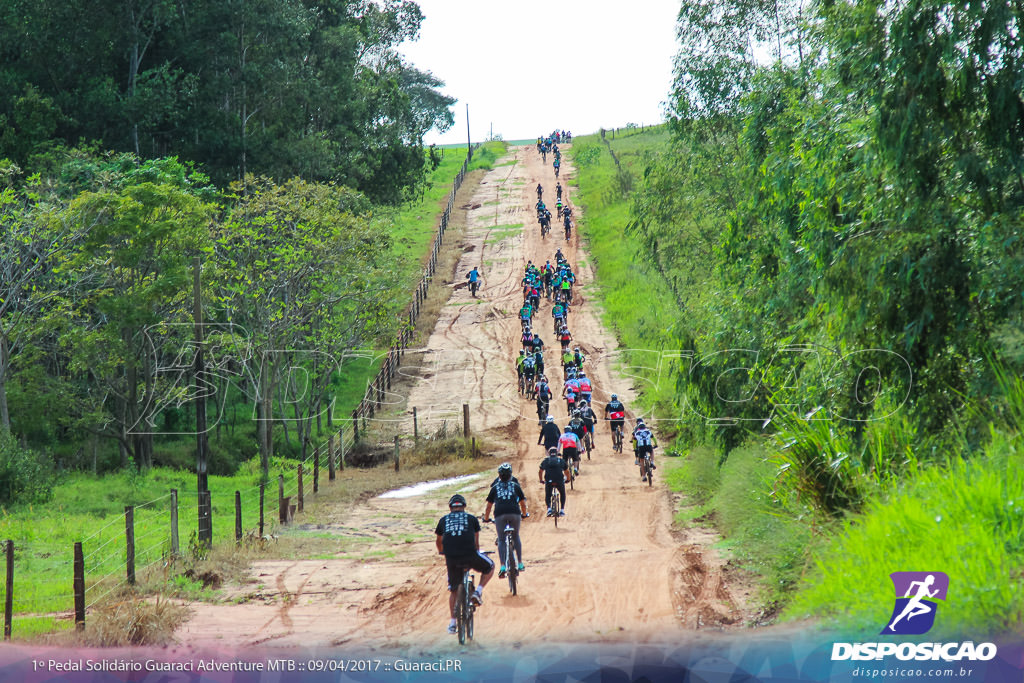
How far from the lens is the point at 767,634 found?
30.0 feet

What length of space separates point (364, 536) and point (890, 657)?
1266 centimetres

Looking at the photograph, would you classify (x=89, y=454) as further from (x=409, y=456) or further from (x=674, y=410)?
(x=674, y=410)

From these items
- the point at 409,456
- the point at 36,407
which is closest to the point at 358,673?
the point at 409,456

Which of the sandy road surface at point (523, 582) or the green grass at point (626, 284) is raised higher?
the green grass at point (626, 284)

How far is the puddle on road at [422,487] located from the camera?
949 inches

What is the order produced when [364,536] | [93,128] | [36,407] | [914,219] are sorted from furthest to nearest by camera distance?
1. [93,128]
2. [36,407]
3. [364,536]
4. [914,219]

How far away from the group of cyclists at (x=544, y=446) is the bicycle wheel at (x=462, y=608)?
0.18ft

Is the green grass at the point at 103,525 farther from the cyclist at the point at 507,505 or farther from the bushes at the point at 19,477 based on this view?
the cyclist at the point at 507,505

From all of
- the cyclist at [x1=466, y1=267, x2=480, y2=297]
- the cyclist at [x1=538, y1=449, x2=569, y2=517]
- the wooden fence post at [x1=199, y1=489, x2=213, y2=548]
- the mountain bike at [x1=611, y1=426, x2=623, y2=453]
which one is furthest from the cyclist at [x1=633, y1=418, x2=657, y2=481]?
the cyclist at [x1=466, y1=267, x2=480, y2=297]

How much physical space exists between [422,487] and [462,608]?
14638mm

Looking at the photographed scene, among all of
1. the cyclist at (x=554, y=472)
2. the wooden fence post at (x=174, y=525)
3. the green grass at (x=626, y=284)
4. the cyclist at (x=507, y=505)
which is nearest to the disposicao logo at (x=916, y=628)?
the cyclist at (x=507, y=505)

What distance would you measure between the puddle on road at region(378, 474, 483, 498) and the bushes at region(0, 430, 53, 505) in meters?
8.75

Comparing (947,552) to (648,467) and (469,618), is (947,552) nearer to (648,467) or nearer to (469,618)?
(469,618)

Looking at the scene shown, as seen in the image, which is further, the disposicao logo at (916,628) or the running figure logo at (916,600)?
the running figure logo at (916,600)
